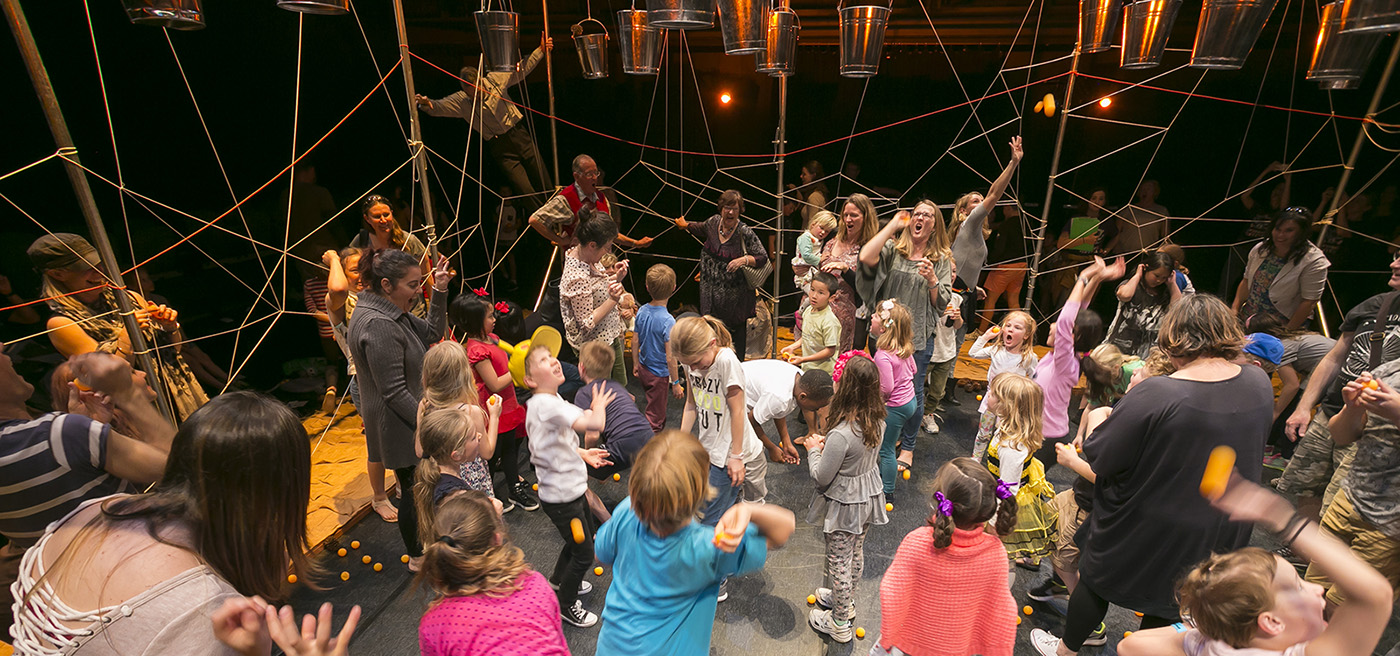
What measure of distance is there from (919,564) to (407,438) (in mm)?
2132

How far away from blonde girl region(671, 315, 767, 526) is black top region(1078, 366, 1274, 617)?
1.18 m

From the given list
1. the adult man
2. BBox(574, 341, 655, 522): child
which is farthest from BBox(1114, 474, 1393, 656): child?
the adult man

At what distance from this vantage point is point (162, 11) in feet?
6.22

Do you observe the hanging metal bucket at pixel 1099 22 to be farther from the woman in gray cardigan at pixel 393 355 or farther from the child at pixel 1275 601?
the woman in gray cardigan at pixel 393 355

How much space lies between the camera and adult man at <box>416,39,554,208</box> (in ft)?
13.8

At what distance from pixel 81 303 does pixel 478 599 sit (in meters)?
2.09

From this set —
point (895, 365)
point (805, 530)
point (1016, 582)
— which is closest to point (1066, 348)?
point (895, 365)

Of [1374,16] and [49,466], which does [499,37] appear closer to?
[49,466]

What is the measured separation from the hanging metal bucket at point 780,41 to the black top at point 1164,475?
241cm

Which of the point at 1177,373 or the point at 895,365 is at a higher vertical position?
the point at 1177,373

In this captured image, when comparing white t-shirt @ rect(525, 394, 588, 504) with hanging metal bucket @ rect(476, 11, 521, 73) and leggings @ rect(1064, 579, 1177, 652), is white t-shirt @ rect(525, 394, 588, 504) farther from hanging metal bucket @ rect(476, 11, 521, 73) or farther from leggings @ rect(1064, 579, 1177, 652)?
hanging metal bucket @ rect(476, 11, 521, 73)

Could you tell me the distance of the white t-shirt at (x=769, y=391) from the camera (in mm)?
2908

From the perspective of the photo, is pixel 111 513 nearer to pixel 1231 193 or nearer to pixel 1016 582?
pixel 1016 582

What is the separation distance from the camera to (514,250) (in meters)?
5.52
